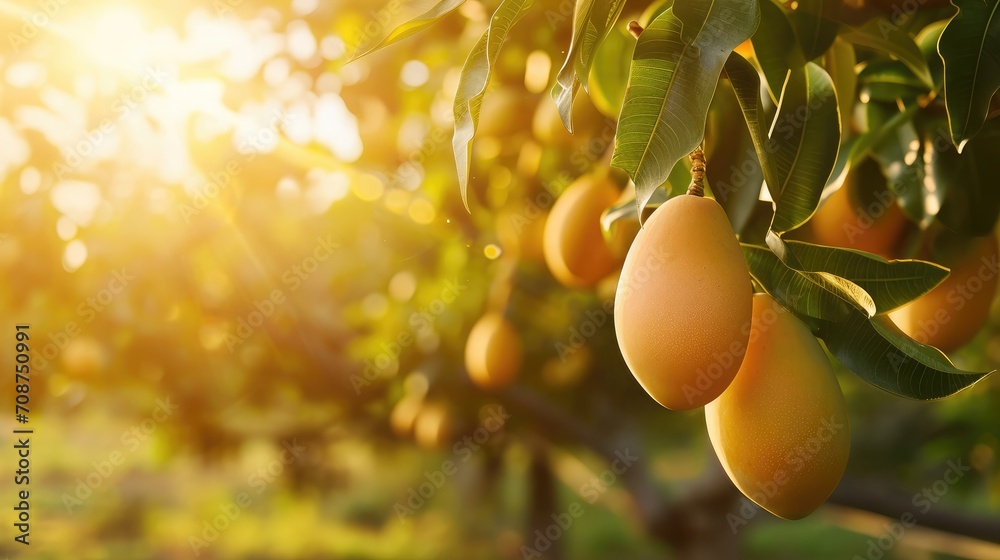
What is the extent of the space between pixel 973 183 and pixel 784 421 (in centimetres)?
37

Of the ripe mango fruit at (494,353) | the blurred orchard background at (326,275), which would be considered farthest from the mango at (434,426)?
the ripe mango fruit at (494,353)

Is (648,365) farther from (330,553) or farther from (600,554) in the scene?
(600,554)

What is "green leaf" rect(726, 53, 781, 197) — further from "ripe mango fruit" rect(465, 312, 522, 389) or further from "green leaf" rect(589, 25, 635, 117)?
"ripe mango fruit" rect(465, 312, 522, 389)

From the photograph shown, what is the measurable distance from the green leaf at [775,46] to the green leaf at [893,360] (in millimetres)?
167

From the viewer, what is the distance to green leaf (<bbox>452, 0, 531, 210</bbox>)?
437 millimetres

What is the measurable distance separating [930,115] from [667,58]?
428mm

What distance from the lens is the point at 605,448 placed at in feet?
6.77

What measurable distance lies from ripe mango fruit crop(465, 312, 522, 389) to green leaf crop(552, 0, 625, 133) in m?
0.90

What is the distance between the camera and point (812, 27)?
1.82 ft

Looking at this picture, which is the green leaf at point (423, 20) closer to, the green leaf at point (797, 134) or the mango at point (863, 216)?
the green leaf at point (797, 134)

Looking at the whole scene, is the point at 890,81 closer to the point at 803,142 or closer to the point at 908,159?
the point at 908,159

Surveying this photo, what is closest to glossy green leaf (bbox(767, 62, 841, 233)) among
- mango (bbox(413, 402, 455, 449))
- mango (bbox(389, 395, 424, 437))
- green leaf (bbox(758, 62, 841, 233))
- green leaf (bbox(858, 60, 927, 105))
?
green leaf (bbox(758, 62, 841, 233))

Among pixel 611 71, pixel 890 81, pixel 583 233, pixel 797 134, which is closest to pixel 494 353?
pixel 583 233

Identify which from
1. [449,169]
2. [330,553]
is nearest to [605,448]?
[449,169]
